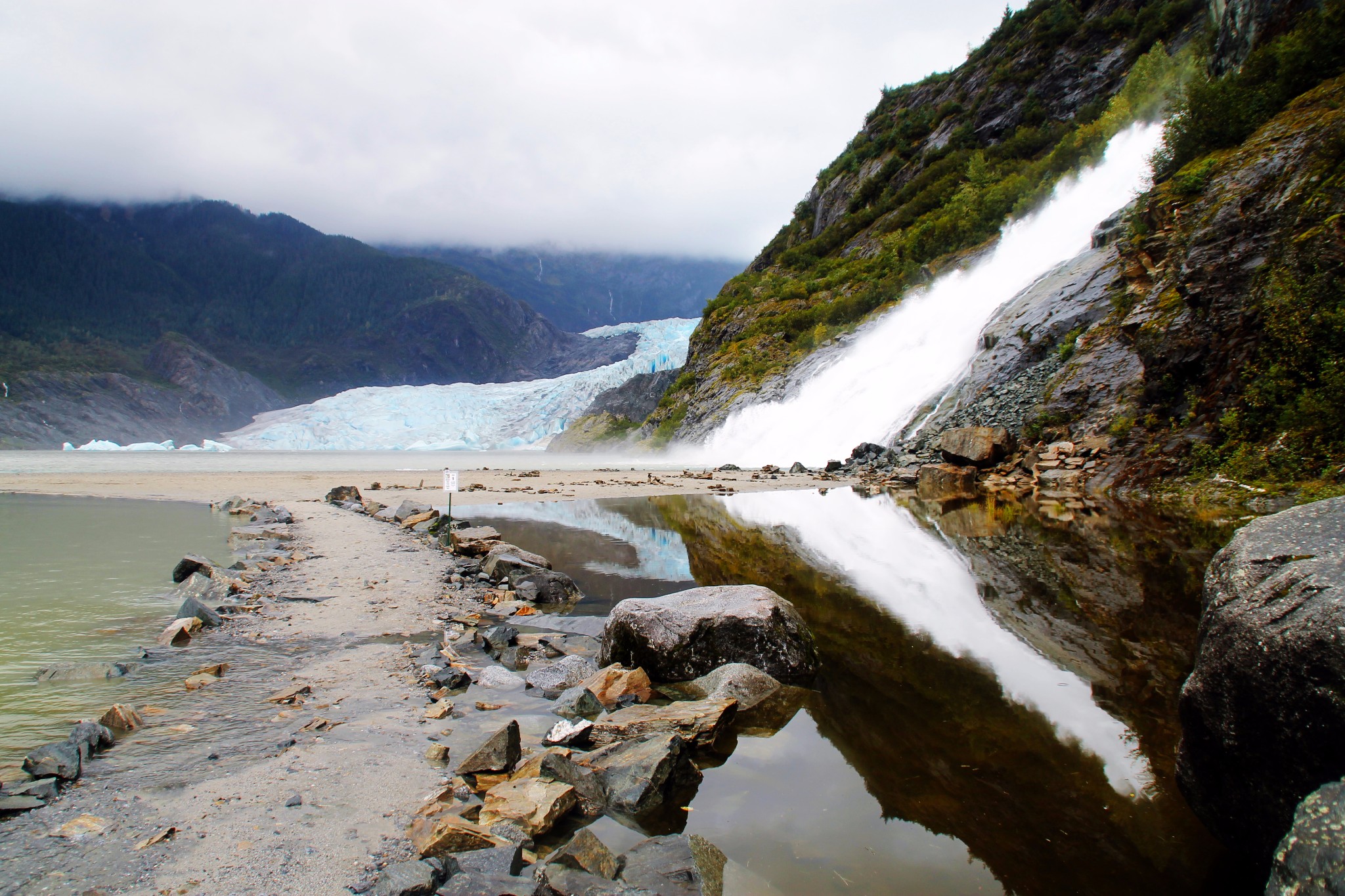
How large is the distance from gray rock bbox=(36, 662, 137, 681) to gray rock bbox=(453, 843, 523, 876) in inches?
139

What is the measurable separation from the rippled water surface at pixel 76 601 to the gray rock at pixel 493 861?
2.48 m

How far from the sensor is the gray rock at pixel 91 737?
3.12 meters

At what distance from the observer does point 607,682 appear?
4.28m

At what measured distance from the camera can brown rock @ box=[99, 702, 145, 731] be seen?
345cm

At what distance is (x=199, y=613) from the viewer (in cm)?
555

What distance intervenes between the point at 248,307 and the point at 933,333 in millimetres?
204731

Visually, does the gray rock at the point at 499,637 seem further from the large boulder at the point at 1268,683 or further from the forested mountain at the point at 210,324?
the forested mountain at the point at 210,324

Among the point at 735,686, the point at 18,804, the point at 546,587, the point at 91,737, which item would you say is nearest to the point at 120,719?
the point at 91,737

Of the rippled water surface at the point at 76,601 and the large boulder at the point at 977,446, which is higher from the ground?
the rippled water surface at the point at 76,601

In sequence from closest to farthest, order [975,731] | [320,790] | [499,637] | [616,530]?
[320,790]
[975,731]
[499,637]
[616,530]

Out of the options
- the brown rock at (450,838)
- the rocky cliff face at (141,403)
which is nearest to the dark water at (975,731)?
the brown rock at (450,838)

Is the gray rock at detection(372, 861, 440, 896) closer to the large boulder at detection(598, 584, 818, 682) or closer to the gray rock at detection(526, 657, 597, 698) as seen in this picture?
the gray rock at detection(526, 657, 597, 698)

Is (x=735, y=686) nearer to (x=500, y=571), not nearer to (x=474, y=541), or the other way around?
(x=500, y=571)

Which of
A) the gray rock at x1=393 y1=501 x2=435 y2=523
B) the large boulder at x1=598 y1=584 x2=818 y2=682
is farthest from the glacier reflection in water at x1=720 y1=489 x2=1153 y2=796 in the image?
the gray rock at x1=393 y1=501 x2=435 y2=523
